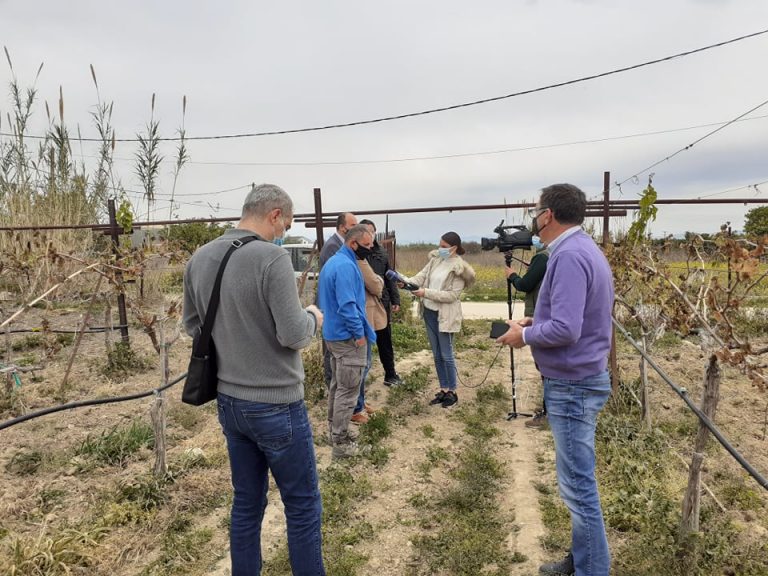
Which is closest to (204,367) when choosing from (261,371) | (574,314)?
(261,371)

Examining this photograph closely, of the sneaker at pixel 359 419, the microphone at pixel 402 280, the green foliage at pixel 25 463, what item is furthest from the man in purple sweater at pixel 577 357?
the green foliage at pixel 25 463

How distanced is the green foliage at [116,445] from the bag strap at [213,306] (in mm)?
2351

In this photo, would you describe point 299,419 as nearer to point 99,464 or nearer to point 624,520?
point 624,520

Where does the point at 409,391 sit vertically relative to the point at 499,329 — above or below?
below

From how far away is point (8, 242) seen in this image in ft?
26.5

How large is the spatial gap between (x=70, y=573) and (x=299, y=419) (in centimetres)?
159

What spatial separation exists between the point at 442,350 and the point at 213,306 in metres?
3.32

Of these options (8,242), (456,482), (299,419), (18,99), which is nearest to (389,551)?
(456,482)

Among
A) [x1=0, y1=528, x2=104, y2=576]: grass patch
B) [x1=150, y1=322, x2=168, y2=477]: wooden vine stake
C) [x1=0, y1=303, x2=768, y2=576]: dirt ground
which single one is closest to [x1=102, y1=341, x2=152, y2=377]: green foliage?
[x1=0, y1=303, x2=768, y2=576]: dirt ground

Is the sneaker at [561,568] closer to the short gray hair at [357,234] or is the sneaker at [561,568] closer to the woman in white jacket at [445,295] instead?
the short gray hair at [357,234]

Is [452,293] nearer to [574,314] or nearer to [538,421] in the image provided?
[538,421]

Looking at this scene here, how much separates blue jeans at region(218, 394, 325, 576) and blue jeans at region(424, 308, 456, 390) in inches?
118

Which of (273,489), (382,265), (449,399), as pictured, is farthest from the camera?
(382,265)

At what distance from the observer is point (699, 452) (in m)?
2.52
